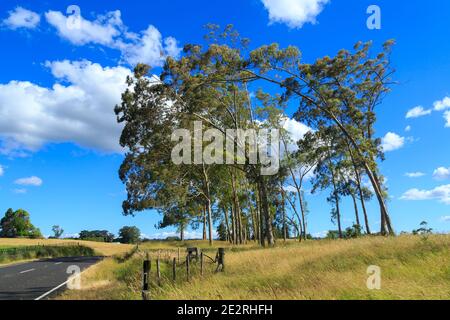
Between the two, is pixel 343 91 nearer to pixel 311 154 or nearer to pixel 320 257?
pixel 311 154

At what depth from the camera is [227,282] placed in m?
12.6

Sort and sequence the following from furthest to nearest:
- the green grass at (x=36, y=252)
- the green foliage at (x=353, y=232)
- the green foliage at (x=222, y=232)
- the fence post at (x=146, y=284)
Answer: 1. the green foliage at (x=222, y=232)
2. the green grass at (x=36, y=252)
3. the green foliage at (x=353, y=232)
4. the fence post at (x=146, y=284)

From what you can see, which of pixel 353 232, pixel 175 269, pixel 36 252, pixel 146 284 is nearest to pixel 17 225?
pixel 36 252

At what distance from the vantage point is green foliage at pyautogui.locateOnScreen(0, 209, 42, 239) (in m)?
148

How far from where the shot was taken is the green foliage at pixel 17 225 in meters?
148

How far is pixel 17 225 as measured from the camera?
485ft

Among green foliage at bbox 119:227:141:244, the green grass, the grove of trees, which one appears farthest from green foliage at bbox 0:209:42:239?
the grove of trees

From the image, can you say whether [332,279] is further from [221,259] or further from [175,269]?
[175,269]

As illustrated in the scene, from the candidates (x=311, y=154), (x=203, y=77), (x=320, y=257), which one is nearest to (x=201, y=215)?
(x=311, y=154)

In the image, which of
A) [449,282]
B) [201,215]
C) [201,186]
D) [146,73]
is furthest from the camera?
[201,215]

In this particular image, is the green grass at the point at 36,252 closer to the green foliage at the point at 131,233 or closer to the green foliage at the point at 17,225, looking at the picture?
the green foliage at the point at 131,233

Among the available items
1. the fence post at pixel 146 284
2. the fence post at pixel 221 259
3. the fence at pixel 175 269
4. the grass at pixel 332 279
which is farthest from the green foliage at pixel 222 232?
the fence post at pixel 146 284

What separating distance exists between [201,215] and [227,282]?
58295 millimetres

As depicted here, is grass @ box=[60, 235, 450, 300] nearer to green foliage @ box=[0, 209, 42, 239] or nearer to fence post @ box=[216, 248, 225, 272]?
fence post @ box=[216, 248, 225, 272]
